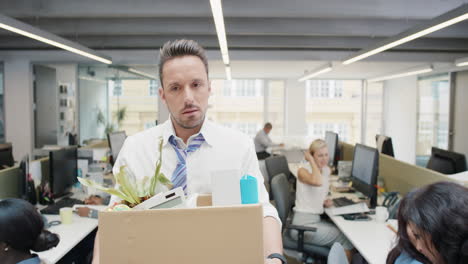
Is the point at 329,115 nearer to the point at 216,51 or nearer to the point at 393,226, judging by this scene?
the point at 216,51

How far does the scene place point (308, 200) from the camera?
326 cm

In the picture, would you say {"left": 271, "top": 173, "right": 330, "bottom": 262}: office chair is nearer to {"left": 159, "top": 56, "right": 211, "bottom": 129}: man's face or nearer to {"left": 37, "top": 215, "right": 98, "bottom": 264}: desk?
{"left": 37, "top": 215, "right": 98, "bottom": 264}: desk

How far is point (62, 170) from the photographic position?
334 centimetres

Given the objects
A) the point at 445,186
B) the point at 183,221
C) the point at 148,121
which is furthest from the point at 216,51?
the point at 183,221

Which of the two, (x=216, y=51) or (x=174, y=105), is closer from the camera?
(x=174, y=105)

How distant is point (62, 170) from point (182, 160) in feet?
8.91

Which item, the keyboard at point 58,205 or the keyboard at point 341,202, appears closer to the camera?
the keyboard at point 58,205

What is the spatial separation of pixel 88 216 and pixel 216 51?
15.3 ft

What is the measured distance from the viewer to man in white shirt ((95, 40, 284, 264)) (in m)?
0.97

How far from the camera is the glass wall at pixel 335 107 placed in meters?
10.7

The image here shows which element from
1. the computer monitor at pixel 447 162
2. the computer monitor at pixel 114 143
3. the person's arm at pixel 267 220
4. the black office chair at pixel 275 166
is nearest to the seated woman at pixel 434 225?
the person's arm at pixel 267 220

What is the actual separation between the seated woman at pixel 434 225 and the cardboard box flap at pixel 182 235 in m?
1.01

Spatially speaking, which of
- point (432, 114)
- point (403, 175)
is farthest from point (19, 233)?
point (432, 114)

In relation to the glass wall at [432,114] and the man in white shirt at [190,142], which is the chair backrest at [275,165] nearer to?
the man in white shirt at [190,142]
